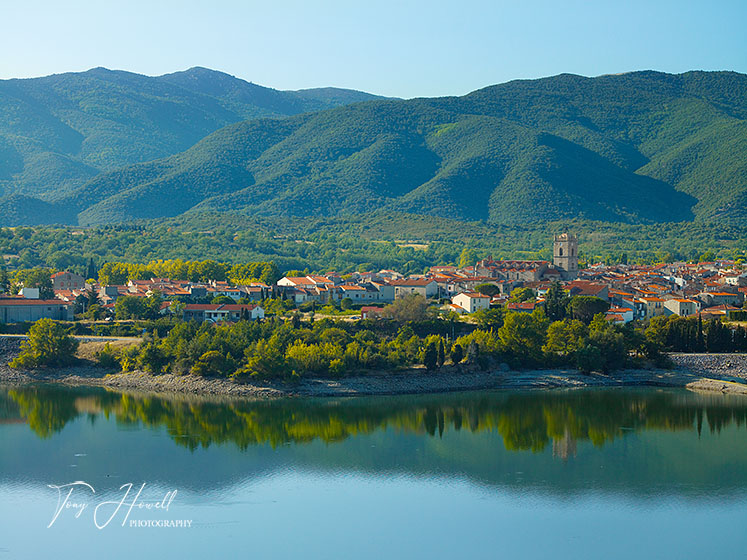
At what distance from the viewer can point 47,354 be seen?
29.2m

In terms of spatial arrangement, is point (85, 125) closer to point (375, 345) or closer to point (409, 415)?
point (375, 345)

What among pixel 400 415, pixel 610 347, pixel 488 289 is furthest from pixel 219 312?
pixel 610 347

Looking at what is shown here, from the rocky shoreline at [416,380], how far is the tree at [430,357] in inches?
7.9

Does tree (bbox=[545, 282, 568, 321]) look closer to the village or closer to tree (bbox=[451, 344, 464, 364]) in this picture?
the village

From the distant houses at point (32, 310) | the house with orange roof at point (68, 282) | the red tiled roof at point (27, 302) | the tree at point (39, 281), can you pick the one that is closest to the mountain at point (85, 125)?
the tree at point (39, 281)

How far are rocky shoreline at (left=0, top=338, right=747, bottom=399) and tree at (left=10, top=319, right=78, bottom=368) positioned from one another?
34 centimetres

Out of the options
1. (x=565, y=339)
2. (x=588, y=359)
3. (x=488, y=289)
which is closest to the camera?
(x=588, y=359)

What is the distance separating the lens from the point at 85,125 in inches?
6619

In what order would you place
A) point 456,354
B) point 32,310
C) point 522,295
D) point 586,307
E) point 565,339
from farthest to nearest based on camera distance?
point 522,295, point 586,307, point 32,310, point 565,339, point 456,354

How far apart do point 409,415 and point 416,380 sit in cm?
321

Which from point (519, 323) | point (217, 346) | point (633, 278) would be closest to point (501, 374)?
point (519, 323)

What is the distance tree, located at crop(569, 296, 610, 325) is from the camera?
3400 cm

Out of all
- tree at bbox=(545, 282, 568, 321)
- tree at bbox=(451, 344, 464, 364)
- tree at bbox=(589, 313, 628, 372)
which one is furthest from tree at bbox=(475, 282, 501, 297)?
tree at bbox=(451, 344, 464, 364)

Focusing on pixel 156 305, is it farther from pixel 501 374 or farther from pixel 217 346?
pixel 501 374
